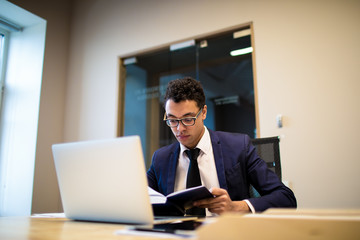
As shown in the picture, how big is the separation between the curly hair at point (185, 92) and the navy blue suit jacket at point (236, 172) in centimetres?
22

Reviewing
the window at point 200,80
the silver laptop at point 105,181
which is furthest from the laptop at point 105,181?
the window at point 200,80

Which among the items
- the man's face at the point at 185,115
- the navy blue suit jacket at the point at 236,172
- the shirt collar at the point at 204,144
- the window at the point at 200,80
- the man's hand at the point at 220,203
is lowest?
the man's hand at the point at 220,203

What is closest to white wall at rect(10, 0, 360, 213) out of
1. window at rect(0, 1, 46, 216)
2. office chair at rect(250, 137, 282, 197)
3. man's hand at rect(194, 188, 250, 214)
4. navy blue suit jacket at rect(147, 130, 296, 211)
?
window at rect(0, 1, 46, 216)

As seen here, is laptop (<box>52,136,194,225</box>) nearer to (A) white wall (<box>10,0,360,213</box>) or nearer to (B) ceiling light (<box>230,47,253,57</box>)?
(A) white wall (<box>10,0,360,213</box>)

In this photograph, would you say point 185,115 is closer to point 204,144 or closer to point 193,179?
point 204,144

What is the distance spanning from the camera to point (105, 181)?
0.87 meters

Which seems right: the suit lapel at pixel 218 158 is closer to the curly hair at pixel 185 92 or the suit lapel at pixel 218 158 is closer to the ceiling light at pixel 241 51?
the curly hair at pixel 185 92

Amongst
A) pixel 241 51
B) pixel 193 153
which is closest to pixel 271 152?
pixel 193 153

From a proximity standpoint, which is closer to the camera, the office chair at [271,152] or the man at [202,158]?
the man at [202,158]

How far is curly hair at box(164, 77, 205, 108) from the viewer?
154 centimetres

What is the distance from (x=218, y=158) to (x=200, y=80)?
1618 mm

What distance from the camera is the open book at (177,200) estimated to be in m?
0.92

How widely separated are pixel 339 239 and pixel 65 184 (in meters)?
0.83

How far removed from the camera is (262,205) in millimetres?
1153
